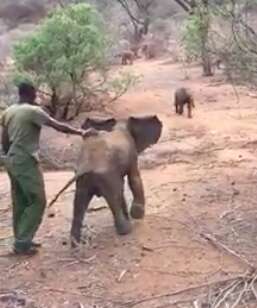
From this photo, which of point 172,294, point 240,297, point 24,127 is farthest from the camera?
point 24,127

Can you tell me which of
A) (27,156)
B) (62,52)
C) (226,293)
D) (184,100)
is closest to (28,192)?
(27,156)

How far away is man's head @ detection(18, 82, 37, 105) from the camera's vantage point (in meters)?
7.55

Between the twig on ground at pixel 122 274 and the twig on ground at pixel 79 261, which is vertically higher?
the twig on ground at pixel 79 261

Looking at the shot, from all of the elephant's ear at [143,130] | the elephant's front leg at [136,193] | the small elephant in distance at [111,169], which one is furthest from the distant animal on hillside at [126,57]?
the elephant's front leg at [136,193]

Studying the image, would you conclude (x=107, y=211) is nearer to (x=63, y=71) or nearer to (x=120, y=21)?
(x=63, y=71)

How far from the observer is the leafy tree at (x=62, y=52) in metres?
14.8

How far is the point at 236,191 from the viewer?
32.0 feet

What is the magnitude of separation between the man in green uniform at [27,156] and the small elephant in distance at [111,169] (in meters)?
0.28

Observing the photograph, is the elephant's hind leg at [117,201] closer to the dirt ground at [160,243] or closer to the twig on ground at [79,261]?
the dirt ground at [160,243]

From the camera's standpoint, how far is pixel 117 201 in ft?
25.5

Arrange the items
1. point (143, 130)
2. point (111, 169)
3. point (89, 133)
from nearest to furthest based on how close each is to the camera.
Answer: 1. point (111, 169)
2. point (89, 133)
3. point (143, 130)

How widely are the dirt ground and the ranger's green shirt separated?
1.01m

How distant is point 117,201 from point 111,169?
0.32 m

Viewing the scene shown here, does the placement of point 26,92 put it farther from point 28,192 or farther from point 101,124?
point 101,124
